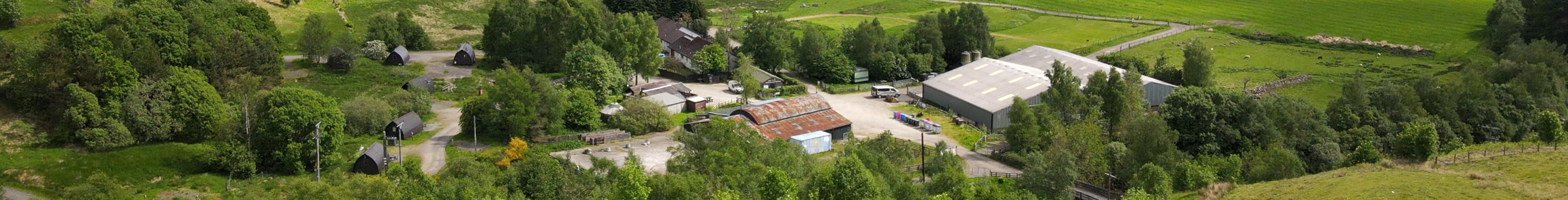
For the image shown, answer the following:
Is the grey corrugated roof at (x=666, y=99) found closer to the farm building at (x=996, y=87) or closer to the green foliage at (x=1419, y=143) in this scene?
the farm building at (x=996, y=87)

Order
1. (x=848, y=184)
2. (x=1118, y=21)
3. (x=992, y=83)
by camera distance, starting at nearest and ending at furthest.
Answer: (x=848, y=184), (x=992, y=83), (x=1118, y=21)

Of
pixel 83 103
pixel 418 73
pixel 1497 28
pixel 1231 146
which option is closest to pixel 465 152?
pixel 83 103

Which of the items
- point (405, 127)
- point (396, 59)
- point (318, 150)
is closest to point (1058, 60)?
point (405, 127)

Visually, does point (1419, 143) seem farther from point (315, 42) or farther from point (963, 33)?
point (315, 42)

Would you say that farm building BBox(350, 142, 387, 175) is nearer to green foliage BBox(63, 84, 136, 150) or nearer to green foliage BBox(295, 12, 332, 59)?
green foliage BBox(63, 84, 136, 150)

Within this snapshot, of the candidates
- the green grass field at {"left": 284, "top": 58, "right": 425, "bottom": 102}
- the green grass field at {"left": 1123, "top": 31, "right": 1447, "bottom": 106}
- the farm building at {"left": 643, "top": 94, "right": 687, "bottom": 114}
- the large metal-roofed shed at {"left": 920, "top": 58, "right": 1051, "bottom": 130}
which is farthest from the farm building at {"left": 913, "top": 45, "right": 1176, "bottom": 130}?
the green grass field at {"left": 284, "top": 58, "right": 425, "bottom": 102}
